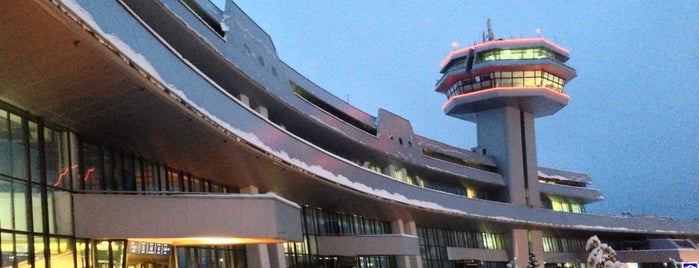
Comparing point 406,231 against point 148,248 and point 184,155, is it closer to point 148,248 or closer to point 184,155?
point 184,155

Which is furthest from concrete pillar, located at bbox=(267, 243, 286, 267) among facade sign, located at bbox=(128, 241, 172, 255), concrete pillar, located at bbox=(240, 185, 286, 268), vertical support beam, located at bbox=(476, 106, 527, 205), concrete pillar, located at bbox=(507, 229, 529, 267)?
vertical support beam, located at bbox=(476, 106, 527, 205)

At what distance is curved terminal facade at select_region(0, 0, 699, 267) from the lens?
540 inches

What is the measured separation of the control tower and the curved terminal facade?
35.1 feet

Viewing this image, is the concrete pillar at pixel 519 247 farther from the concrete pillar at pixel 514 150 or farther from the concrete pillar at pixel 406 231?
the concrete pillar at pixel 406 231

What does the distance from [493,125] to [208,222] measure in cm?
5356

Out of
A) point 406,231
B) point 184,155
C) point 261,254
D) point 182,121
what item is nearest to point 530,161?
point 406,231

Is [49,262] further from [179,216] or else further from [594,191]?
[594,191]

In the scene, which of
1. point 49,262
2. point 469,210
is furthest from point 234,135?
point 469,210

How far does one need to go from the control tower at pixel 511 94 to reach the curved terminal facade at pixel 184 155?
10.7 metres

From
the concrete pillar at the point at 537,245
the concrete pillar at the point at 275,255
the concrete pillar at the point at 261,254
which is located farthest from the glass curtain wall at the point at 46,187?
the concrete pillar at the point at 537,245

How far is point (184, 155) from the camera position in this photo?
21.9 m

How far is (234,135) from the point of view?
68.8ft

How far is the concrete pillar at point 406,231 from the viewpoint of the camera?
152 feet

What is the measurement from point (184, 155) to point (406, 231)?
29591 mm
